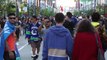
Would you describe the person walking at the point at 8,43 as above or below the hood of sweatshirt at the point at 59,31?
below

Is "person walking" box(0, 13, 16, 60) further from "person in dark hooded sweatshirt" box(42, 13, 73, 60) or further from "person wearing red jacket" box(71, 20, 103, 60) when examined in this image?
"person wearing red jacket" box(71, 20, 103, 60)

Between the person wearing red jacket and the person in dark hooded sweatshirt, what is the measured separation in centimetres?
12

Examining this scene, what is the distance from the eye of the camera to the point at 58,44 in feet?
25.4

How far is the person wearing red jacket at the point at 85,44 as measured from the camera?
755 centimetres

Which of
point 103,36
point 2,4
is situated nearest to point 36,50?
point 103,36

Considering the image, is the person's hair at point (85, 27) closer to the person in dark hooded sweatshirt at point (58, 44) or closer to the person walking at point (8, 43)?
the person in dark hooded sweatshirt at point (58, 44)

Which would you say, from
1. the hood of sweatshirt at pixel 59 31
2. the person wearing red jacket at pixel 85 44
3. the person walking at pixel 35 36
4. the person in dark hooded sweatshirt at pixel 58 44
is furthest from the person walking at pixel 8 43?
the person walking at pixel 35 36

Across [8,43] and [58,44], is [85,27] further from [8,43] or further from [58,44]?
[8,43]

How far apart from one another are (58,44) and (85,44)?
501mm

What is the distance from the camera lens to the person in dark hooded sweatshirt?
7672 millimetres

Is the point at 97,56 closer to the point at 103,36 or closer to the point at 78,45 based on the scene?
the point at 78,45

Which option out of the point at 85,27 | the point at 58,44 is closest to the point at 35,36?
the point at 58,44

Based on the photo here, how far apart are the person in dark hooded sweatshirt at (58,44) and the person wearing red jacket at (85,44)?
125mm

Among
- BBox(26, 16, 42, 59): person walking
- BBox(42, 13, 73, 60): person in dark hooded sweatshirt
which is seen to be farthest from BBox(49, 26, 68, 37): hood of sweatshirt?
BBox(26, 16, 42, 59): person walking
